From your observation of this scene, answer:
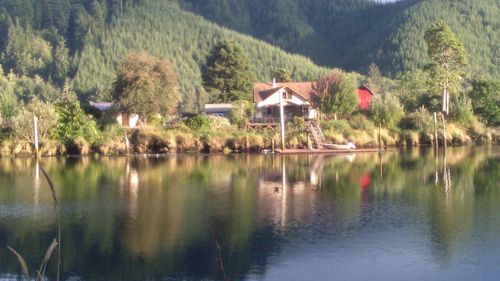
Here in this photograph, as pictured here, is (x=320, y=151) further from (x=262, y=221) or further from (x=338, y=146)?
(x=262, y=221)

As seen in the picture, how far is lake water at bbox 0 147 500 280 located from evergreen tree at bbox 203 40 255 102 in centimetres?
3761

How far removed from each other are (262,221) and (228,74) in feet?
A: 205

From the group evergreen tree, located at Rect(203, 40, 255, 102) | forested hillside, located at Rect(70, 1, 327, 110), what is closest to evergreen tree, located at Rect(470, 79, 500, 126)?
evergreen tree, located at Rect(203, 40, 255, 102)

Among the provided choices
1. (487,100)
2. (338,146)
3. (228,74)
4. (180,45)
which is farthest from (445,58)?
(180,45)

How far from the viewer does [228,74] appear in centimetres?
9412

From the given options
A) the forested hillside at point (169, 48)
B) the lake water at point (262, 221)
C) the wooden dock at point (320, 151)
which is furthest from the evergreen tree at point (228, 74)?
the forested hillside at point (169, 48)

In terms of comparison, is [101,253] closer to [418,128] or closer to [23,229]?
[23,229]

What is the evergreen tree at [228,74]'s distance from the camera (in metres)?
93.6

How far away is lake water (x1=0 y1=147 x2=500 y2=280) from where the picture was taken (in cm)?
2495

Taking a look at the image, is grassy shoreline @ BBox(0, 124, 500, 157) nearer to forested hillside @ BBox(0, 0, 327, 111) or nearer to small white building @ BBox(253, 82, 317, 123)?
small white building @ BBox(253, 82, 317, 123)

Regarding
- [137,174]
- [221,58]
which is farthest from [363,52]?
[137,174]

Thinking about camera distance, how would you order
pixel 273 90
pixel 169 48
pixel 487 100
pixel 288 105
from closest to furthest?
pixel 487 100 < pixel 288 105 < pixel 273 90 < pixel 169 48

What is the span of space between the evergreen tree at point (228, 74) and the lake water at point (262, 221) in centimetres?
3761

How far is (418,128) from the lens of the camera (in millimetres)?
77938
